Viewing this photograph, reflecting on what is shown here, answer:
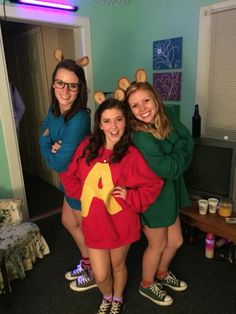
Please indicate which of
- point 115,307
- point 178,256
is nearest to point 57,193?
point 178,256

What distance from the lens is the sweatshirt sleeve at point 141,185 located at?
1416 millimetres

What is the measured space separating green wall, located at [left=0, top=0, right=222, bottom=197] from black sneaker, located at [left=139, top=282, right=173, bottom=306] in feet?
4.97

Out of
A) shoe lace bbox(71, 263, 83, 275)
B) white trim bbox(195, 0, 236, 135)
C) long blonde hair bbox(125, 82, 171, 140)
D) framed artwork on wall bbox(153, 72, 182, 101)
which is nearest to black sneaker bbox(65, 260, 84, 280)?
shoe lace bbox(71, 263, 83, 275)

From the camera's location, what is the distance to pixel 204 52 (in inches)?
93.7

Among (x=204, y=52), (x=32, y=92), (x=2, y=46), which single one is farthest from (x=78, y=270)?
(x=32, y=92)

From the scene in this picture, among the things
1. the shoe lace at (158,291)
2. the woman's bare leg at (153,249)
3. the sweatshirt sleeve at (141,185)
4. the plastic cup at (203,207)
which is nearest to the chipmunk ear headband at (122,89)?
the sweatshirt sleeve at (141,185)

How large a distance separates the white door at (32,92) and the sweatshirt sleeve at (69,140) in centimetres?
203

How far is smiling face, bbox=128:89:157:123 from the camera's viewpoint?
145cm

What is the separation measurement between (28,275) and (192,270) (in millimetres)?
1280

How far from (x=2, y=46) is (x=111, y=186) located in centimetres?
162

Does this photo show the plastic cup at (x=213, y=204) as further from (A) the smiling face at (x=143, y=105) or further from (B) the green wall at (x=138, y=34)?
(A) the smiling face at (x=143, y=105)

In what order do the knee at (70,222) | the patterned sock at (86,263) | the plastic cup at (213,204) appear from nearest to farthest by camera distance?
the knee at (70,222), the patterned sock at (86,263), the plastic cup at (213,204)

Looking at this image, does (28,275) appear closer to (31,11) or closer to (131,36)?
(31,11)

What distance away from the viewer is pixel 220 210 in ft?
6.84
